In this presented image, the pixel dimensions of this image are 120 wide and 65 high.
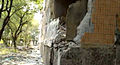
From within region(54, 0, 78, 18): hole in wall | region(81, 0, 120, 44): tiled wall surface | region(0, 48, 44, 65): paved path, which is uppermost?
region(54, 0, 78, 18): hole in wall

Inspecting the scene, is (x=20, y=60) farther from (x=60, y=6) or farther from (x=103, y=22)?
(x=103, y=22)

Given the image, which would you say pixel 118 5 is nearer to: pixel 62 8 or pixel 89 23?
pixel 89 23

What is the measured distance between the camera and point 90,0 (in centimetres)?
298

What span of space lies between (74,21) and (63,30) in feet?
2.31

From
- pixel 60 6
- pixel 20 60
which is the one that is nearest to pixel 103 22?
pixel 60 6

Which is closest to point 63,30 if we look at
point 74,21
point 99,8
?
point 74,21

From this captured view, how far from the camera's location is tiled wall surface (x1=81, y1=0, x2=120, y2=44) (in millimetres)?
2867

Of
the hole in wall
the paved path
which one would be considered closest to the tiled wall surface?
the hole in wall

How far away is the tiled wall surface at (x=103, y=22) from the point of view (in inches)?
113

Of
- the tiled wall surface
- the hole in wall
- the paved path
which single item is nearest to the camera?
the tiled wall surface

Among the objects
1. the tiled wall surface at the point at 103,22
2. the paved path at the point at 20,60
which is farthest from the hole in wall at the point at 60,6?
the paved path at the point at 20,60

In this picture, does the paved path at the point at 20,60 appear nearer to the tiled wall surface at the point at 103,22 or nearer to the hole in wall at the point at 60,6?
the hole in wall at the point at 60,6

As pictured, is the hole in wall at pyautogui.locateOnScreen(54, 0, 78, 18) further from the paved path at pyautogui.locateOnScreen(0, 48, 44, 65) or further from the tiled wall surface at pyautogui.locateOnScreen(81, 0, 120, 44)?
the paved path at pyautogui.locateOnScreen(0, 48, 44, 65)

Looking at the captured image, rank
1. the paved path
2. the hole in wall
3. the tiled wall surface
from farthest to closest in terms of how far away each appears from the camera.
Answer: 1. the paved path
2. the hole in wall
3. the tiled wall surface
